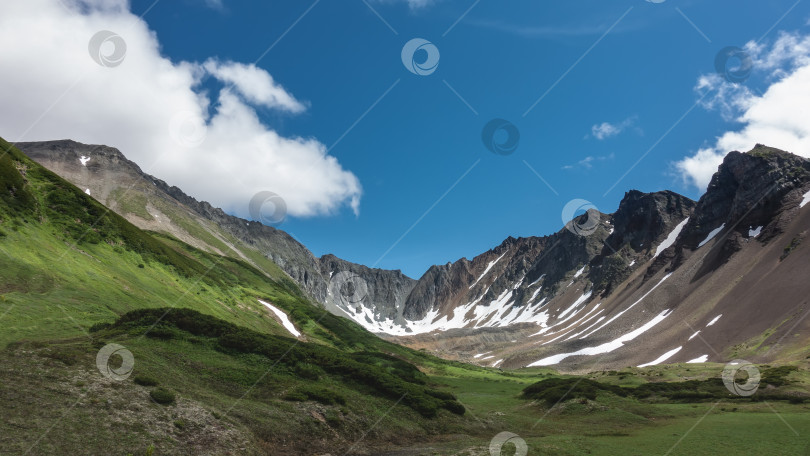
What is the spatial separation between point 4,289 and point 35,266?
655 cm

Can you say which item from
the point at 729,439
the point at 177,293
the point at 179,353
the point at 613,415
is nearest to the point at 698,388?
the point at 613,415

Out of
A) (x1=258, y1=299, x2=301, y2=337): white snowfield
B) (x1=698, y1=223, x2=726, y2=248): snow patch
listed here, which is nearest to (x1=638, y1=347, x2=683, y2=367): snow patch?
(x1=698, y1=223, x2=726, y2=248): snow patch

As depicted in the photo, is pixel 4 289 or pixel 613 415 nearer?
pixel 4 289

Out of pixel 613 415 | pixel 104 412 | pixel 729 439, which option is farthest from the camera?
pixel 613 415

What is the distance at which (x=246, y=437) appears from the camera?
2095 cm

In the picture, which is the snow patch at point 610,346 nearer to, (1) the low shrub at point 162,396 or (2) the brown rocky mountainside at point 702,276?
(2) the brown rocky mountainside at point 702,276

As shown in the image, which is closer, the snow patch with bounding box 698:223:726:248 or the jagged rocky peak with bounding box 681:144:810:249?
the jagged rocky peak with bounding box 681:144:810:249

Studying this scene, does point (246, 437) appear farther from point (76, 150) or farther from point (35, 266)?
point (76, 150)
